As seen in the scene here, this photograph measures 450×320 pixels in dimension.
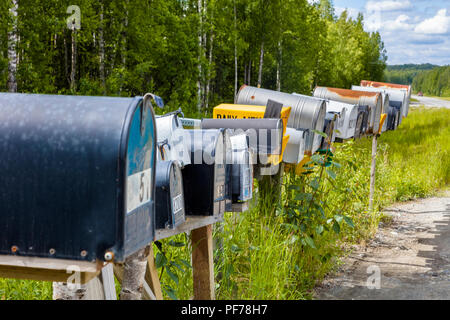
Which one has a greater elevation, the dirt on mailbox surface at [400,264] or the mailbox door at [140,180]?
the mailbox door at [140,180]

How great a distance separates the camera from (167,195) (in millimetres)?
1479

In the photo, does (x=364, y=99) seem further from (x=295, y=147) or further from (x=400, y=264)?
(x=295, y=147)

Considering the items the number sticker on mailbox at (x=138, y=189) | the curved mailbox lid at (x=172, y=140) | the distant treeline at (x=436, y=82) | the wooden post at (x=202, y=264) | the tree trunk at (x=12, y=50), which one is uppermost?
the distant treeline at (x=436, y=82)

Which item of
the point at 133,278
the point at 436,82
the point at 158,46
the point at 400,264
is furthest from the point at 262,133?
the point at 436,82

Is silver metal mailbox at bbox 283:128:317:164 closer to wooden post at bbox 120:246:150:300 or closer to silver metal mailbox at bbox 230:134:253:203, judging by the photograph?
silver metal mailbox at bbox 230:134:253:203

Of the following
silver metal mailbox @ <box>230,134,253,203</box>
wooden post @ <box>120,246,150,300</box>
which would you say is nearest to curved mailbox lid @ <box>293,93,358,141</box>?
silver metal mailbox @ <box>230,134,253,203</box>

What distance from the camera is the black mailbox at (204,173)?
1.71 m

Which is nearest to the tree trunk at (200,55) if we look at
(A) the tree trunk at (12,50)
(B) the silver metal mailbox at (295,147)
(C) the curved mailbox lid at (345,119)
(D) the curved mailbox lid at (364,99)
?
(A) the tree trunk at (12,50)

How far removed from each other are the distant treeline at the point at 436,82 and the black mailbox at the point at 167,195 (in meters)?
99.2

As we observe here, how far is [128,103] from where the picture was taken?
113 centimetres

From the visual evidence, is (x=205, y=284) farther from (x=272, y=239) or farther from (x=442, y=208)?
(x=442, y=208)

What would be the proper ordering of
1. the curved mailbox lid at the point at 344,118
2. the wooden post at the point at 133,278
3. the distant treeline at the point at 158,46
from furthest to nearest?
1. the distant treeline at the point at 158,46
2. the curved mailbox lid at the point at 344,118
3. the wooden post at the point at 133,278

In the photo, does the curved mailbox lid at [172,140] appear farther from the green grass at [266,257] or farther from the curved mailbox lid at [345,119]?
the curved mailbox lid at [345,119]

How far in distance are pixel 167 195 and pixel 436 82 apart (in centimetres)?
11342
